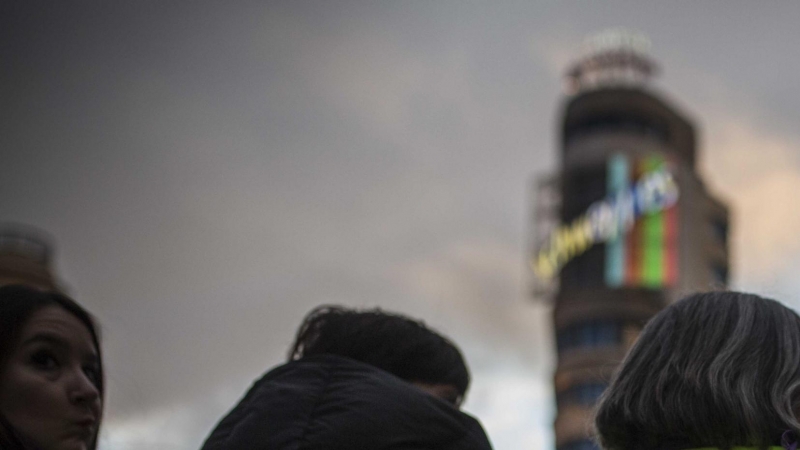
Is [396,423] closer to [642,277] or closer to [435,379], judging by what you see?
[435,379]

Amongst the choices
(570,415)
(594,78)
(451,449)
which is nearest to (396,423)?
(451,449)

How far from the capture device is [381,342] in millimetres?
3564

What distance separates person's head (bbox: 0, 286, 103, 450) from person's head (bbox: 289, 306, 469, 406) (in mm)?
552

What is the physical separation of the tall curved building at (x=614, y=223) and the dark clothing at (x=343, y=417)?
160ft

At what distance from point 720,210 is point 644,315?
831cm

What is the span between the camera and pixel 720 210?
197 ft

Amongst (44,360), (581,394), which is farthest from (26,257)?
(44,360)

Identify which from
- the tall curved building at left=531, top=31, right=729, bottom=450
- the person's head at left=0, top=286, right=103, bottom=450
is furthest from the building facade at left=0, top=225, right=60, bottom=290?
the person's head at left=0, top=286, right=103, bottom=450

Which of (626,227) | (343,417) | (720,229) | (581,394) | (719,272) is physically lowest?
(581,394)

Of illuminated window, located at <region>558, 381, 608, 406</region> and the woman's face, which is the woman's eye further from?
illuminated window, located at <region>558, 381, 608, 406</region>

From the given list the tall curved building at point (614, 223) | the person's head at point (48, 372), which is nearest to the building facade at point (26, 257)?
the tall curved building at point (614, 223)

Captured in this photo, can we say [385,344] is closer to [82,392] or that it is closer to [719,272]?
[82,392]

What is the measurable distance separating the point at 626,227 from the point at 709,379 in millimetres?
53577

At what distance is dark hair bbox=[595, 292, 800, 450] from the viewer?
2803mm
